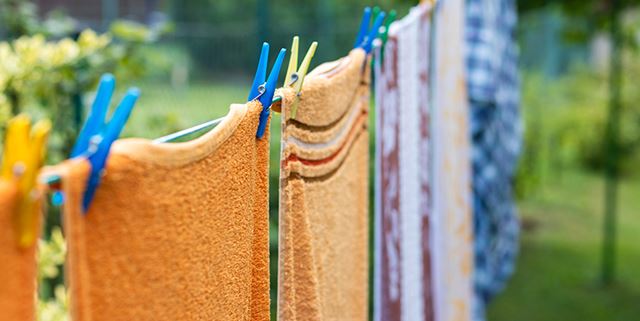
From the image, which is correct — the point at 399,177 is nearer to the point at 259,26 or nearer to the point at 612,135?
the point at 259,26

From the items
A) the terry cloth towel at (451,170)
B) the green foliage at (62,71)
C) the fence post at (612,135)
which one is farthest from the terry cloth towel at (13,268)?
the fence post at (612,135)

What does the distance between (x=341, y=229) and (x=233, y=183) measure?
0.41 m

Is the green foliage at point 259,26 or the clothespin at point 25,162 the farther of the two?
the green foliage at point 259,26

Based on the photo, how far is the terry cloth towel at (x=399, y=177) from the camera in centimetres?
154

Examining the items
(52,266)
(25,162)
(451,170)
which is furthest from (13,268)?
(52,266)

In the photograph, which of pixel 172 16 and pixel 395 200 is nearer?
pixel 395 200

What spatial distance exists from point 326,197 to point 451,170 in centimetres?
99

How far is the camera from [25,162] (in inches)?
22.8

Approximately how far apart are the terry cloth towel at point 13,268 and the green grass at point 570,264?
435cm

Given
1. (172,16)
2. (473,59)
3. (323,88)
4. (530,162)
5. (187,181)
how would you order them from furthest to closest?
1. (172,16)
2. (530,162)
3. (473,59)
4. (323,88)
5. (187,181)

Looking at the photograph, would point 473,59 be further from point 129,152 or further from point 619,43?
point 619,43

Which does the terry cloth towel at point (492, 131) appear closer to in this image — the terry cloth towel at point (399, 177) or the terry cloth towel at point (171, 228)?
the terry cloth towel at point (399, 177)

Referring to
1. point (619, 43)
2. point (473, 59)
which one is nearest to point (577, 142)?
point (619, 43)

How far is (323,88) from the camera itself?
3.68 feet
